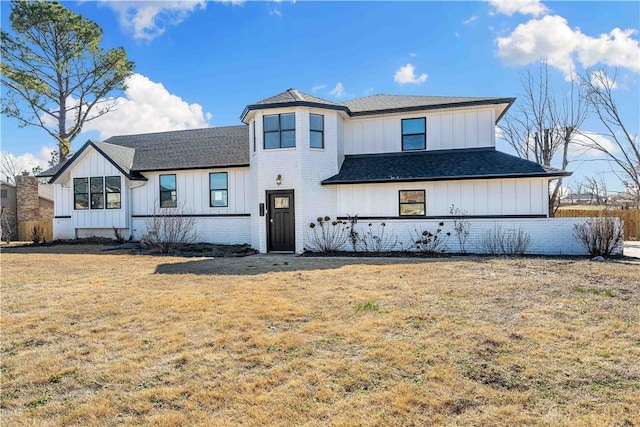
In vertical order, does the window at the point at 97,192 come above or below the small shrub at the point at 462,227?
above

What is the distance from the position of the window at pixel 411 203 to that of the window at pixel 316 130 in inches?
137

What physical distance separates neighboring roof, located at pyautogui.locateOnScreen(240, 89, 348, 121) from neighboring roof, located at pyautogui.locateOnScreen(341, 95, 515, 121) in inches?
Result: 56.1

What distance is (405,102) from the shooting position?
49.6 ft

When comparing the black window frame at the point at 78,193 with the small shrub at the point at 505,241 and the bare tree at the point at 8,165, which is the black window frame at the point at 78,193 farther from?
the bare tree at the point at 8,165

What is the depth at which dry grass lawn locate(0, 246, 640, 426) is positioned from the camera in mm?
2965

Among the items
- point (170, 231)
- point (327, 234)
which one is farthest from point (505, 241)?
point (170, 231)

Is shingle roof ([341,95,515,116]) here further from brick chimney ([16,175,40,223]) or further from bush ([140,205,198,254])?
brick chimney ([16,175,40,223])

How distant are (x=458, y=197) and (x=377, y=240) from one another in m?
3.13

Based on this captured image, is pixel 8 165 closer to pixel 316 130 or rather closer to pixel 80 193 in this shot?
pixel 80 193

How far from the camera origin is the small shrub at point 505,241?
39.5 ft

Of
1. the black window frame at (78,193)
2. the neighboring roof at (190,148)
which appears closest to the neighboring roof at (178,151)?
the neighboring roof at (190,148)

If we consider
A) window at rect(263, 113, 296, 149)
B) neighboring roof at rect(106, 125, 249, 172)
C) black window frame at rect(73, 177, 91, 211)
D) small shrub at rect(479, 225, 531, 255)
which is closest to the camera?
small shrub at rect(479, 225, 531, 255)

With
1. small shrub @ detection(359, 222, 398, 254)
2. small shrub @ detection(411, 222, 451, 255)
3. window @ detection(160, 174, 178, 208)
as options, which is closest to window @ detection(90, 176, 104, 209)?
window @ detection(160, 174, 178, 208)

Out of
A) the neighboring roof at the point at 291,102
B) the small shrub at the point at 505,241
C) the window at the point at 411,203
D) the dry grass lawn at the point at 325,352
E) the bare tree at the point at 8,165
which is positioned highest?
the bare tree at the point at 8,165
